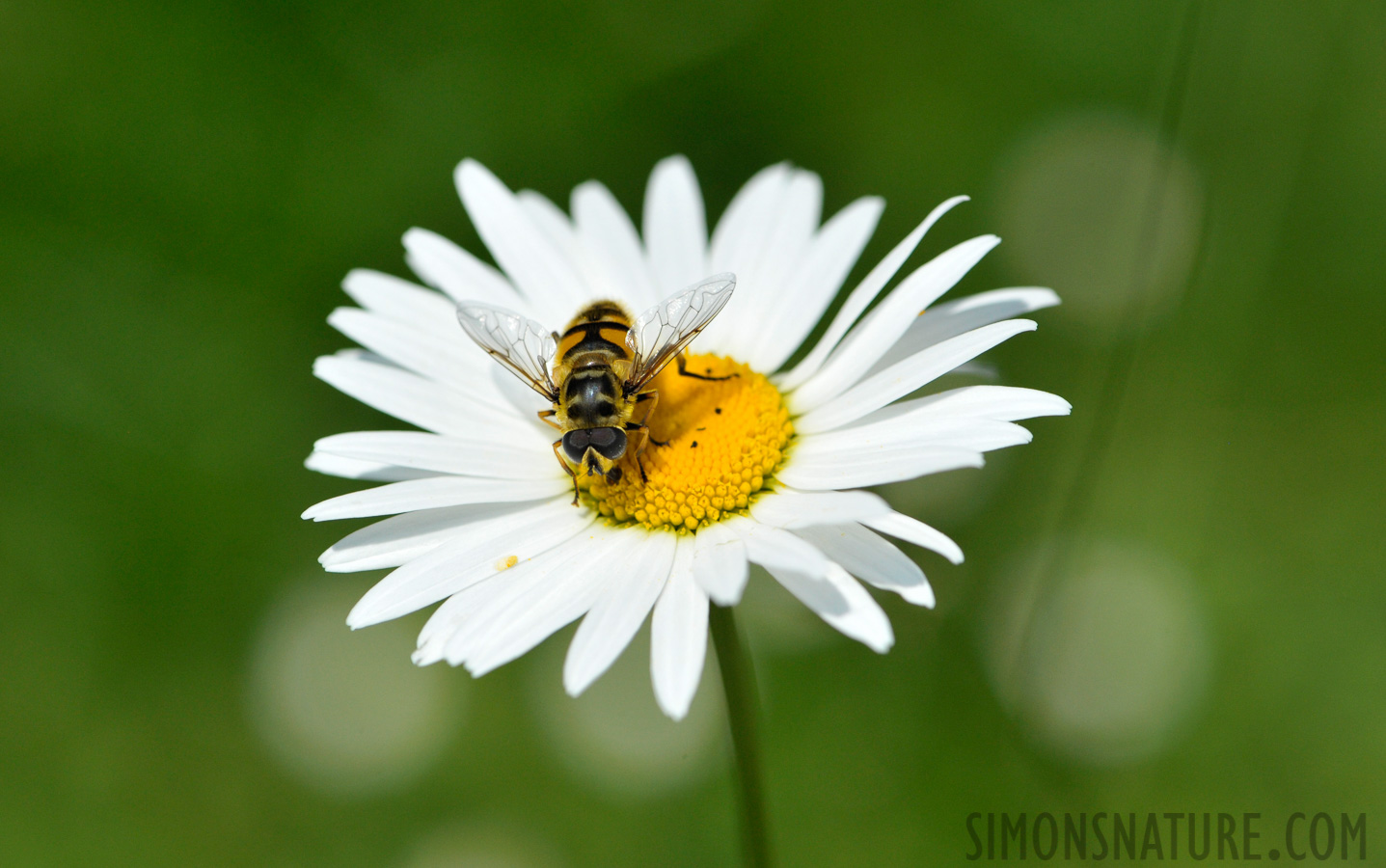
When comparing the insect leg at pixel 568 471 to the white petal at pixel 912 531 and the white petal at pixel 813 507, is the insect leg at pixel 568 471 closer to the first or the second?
the white petal at pixel 813 507

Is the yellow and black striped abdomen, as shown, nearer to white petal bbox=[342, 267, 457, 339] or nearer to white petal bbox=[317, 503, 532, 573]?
white petal bbox=[342, 267, 457, 339]

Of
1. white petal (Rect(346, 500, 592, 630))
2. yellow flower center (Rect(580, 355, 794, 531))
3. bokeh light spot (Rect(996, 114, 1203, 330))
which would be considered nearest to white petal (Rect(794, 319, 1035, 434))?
yellow flower center (Rect(580, 355, 794, 531))

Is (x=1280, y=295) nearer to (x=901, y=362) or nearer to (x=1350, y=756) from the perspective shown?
(x=1350, y=756)

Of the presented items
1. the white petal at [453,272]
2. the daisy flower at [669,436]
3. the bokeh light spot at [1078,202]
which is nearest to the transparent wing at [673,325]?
the daisy flower at [669,436]

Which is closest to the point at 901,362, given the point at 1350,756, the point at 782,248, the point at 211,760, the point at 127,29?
the point at 782,248

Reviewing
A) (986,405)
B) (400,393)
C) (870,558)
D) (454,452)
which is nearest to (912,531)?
(870,558)
